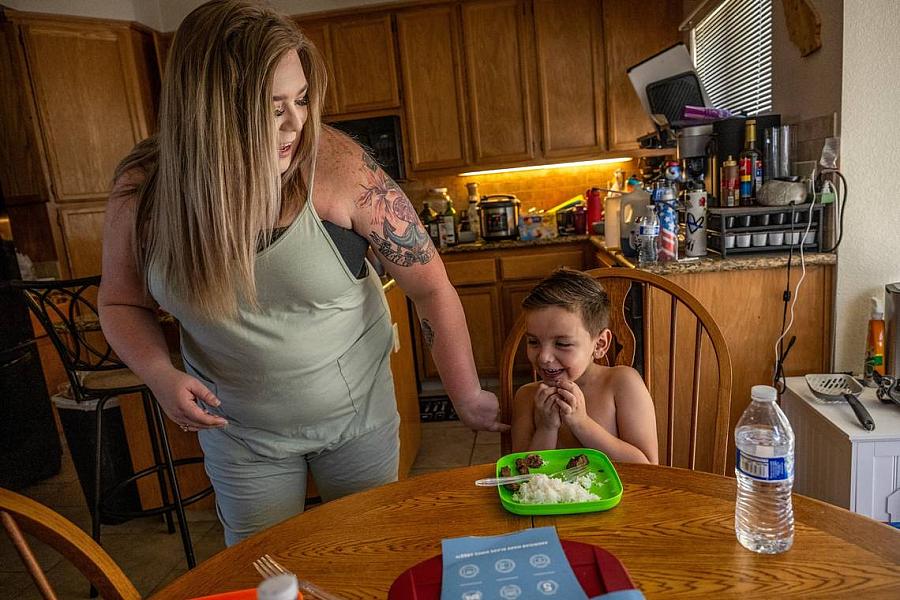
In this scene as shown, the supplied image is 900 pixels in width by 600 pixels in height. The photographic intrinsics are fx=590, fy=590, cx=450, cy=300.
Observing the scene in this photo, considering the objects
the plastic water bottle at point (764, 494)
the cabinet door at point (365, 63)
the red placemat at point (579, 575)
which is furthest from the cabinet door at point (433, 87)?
the red placemat at point (579, 575)

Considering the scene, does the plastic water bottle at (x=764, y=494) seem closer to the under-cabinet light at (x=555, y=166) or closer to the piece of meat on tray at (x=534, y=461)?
the piece of meat on tray at (x=534, y=461)

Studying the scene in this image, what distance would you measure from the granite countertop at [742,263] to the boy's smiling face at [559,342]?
866 mm

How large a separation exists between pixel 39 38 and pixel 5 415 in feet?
7.06

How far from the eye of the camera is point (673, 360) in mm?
1276

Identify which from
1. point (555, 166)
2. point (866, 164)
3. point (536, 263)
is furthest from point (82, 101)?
point (866, 164)

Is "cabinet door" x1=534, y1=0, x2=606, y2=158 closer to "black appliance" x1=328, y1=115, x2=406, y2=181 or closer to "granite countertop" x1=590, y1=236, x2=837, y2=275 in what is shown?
"black appliance" x1=328, y1=115, x2=406, y2=181

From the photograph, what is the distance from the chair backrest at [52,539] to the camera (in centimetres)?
71

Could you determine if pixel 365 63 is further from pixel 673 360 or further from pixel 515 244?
pixel 673 360

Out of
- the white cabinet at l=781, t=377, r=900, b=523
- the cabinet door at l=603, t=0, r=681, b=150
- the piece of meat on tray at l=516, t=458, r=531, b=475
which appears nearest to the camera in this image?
the piece of meat on tray at l=516, t=458, r=531, b=475

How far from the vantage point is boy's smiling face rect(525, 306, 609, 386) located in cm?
124

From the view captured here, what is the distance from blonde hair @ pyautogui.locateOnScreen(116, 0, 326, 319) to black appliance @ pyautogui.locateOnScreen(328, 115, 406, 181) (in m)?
2.98

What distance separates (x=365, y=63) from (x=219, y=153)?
3.29 metres

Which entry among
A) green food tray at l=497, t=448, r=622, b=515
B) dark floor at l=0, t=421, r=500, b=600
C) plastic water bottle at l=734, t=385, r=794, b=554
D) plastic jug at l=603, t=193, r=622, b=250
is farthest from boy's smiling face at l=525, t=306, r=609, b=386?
plastic jug at l=603, t=193, r=622, b=250

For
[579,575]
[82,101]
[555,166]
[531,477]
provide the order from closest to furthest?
[579,575], [531,477], [82,101], [555,166]
